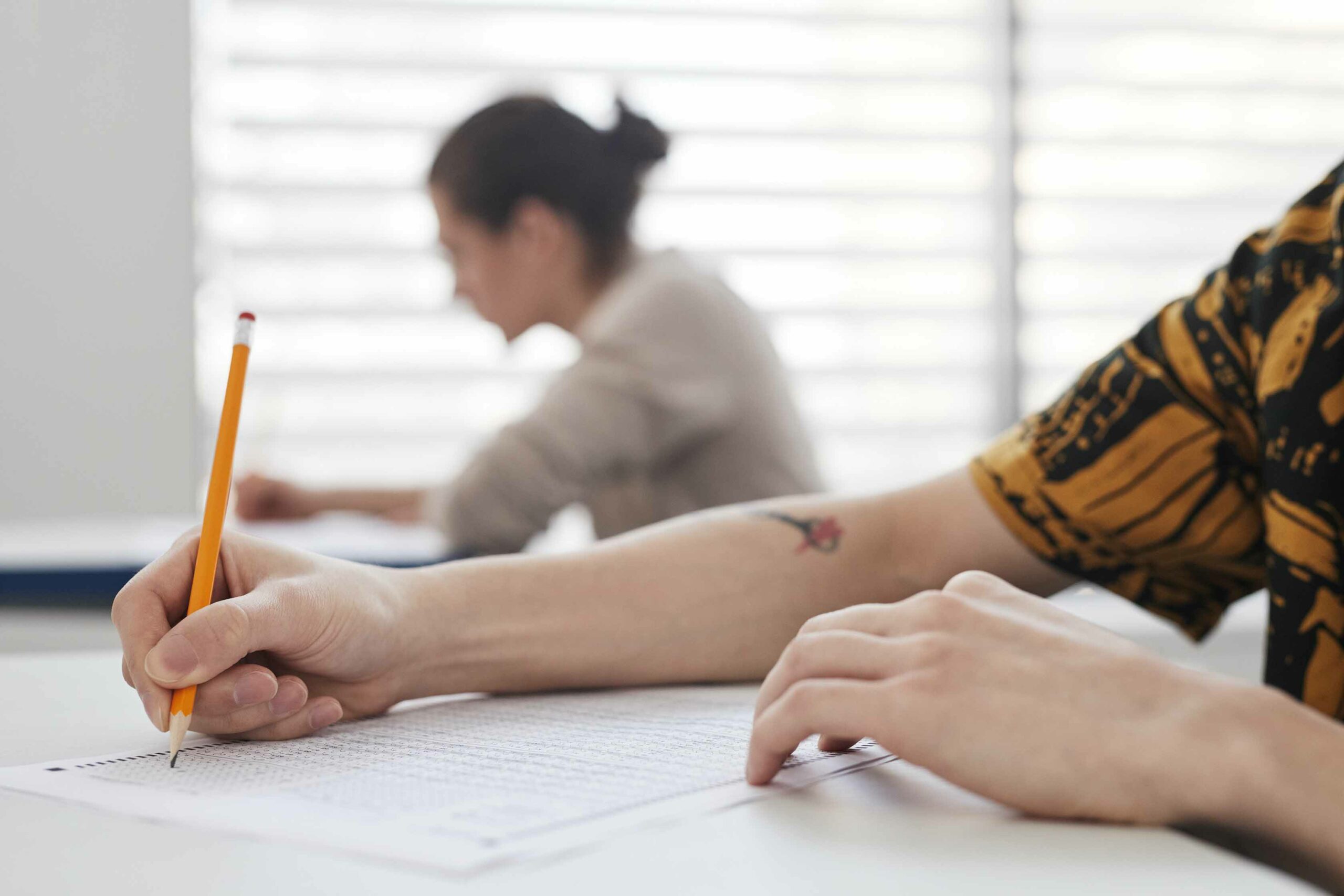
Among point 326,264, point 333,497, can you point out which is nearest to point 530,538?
point 333,497

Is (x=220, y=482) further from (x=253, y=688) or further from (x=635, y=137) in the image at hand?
(x=635, y=137)

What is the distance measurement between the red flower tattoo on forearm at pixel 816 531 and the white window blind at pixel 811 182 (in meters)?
1.64

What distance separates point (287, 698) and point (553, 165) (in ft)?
5.12

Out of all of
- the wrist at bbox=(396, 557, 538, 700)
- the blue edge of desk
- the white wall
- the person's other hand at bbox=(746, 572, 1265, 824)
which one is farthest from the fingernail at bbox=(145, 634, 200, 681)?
the white wall

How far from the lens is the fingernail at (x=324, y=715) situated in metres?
0.60

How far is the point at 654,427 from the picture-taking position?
75.0 inches

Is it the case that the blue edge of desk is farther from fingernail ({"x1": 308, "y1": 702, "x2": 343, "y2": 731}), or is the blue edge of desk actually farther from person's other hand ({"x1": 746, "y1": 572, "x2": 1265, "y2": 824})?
person's other hand ({"x1": 746, "y1": 572, "x2": 1265, "y2": 824})

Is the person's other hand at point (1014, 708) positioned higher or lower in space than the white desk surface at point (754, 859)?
higher

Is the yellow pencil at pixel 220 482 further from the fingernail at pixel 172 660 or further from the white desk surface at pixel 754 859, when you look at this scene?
the white desk surface at pixel 754 859

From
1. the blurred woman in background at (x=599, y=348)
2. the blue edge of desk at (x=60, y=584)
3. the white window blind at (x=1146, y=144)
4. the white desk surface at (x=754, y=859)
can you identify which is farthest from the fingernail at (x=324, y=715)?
the white window blind at (x=1146, y=144)

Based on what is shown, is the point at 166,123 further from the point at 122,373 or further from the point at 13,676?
the point at 13,676

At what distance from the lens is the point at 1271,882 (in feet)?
1.15

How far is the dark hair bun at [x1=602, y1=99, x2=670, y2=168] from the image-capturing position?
6.75ft

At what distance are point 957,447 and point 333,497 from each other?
144cm
